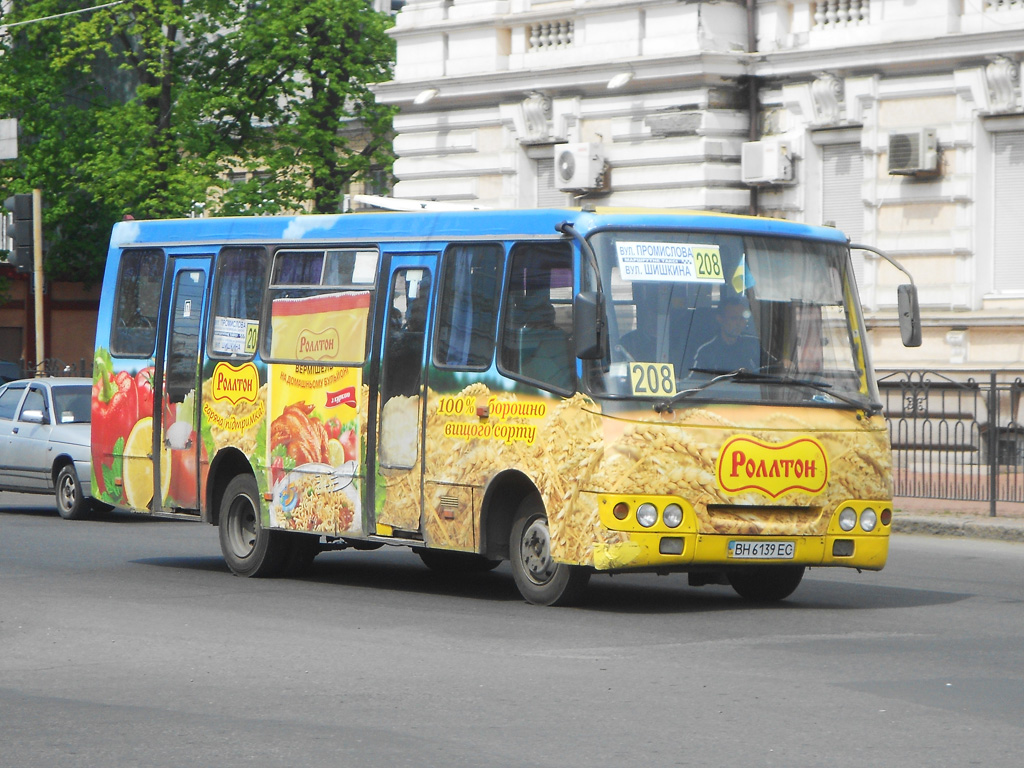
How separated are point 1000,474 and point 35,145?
27.3 m

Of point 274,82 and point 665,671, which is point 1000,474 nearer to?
point 665,671

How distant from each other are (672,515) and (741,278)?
1.61 metres

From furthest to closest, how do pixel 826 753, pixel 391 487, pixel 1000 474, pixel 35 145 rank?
pixel 35 145
pixel 1000 474
pixel 391 487
pixel 826 753

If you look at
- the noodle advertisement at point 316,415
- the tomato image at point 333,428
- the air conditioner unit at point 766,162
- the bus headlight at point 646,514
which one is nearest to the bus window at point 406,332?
the noodle advertisement at point 316,415

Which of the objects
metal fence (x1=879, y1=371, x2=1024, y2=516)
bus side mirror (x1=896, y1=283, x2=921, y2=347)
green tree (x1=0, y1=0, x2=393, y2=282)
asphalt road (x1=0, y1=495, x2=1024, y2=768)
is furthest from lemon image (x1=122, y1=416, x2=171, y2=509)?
green tree (x1=0, y1=0, x2=393, y2=282)

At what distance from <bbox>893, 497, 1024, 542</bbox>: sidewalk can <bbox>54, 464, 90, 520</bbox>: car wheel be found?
28.6 ft

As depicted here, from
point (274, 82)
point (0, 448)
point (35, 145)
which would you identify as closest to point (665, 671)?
point (0, 448)

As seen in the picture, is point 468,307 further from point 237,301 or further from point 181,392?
point 181,392

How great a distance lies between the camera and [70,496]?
20.3 meters

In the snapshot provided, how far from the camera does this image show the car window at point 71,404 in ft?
69.9

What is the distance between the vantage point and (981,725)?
766cm

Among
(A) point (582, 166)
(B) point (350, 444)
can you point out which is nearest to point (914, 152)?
(A) point (582, 166)

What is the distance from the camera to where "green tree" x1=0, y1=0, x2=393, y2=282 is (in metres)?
36.4

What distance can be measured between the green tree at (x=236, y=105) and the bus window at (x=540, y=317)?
24212mm
